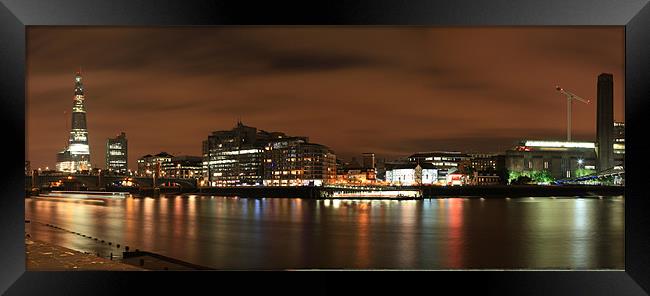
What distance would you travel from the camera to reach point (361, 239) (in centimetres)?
1187

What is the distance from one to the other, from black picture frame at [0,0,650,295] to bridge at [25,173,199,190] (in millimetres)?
20673

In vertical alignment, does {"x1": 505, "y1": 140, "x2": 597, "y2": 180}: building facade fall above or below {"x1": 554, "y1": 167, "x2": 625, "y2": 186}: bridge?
above

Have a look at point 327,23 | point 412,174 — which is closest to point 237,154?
point 412,174

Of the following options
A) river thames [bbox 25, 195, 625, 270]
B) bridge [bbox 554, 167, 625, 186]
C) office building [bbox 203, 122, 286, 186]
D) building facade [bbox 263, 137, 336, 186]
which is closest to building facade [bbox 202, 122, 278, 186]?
office building [bbox 203, 122, 286, 186]

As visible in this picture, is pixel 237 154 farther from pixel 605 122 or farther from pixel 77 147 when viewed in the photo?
pixel 605 122

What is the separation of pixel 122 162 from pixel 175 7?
18915 mm

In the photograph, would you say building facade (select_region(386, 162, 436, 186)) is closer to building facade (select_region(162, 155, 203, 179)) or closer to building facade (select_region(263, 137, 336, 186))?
building facade (select_region(263, 137, 336, 186))

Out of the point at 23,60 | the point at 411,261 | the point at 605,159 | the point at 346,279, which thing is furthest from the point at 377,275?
the point at 605,159

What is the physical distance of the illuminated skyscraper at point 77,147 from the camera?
17.7 meters

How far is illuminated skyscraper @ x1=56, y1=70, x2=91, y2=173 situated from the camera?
58.1 ft

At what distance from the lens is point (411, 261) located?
9281 millimetres

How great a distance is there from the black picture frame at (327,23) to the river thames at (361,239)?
216 inches

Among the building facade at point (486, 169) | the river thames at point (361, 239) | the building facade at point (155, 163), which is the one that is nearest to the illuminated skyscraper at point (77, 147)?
the river thames at point (361, 239)

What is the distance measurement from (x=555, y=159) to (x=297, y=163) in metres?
15.8
